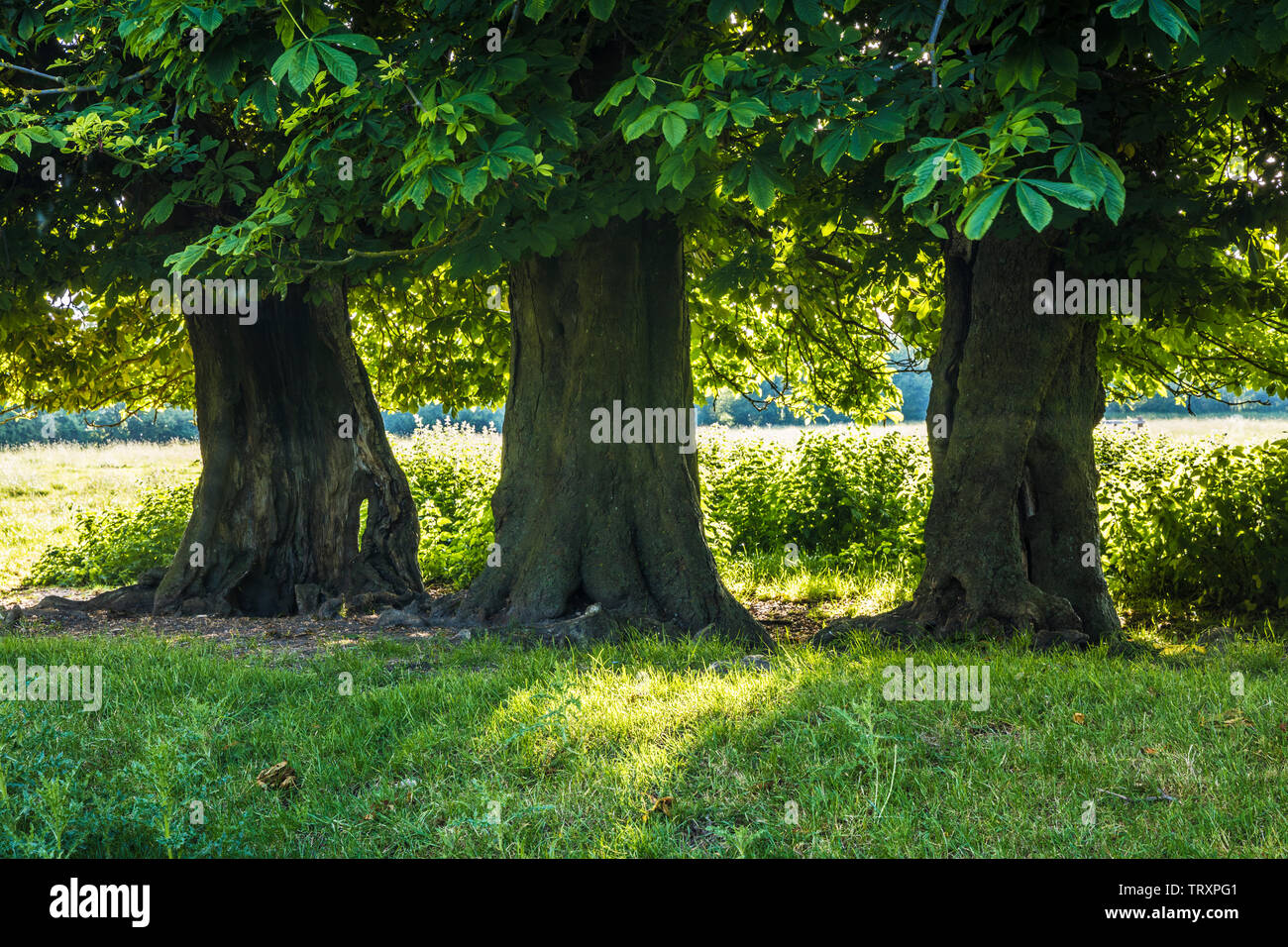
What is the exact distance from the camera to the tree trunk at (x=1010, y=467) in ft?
25.2

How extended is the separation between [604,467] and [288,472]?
13.3ft

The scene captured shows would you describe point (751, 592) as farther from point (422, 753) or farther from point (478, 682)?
point (422, 753)

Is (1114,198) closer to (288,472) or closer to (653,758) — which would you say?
(653,758)

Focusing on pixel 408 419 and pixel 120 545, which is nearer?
pixel 120 545

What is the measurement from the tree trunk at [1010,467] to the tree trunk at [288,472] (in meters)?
5.29

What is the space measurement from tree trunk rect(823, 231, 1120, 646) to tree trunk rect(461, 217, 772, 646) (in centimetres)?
149

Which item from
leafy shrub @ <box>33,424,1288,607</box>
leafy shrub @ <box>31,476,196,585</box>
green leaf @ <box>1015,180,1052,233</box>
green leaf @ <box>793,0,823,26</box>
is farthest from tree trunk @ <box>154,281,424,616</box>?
green leaf @ <box>1015,180,1052,233</box>

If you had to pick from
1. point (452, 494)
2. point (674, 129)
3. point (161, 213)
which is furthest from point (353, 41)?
point (452, 494)

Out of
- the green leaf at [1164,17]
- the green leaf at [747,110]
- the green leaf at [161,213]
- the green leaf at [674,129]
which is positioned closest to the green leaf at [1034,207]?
the green leaf at [1164,17]

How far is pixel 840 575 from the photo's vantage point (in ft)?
39.9

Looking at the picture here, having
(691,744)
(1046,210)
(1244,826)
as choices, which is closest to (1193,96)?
(1046,210)

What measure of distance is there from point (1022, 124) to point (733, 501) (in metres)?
11.8

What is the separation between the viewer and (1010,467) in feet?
25.4

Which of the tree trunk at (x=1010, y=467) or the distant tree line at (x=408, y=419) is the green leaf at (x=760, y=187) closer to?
the tree trunk at (x=1010, y=467)
